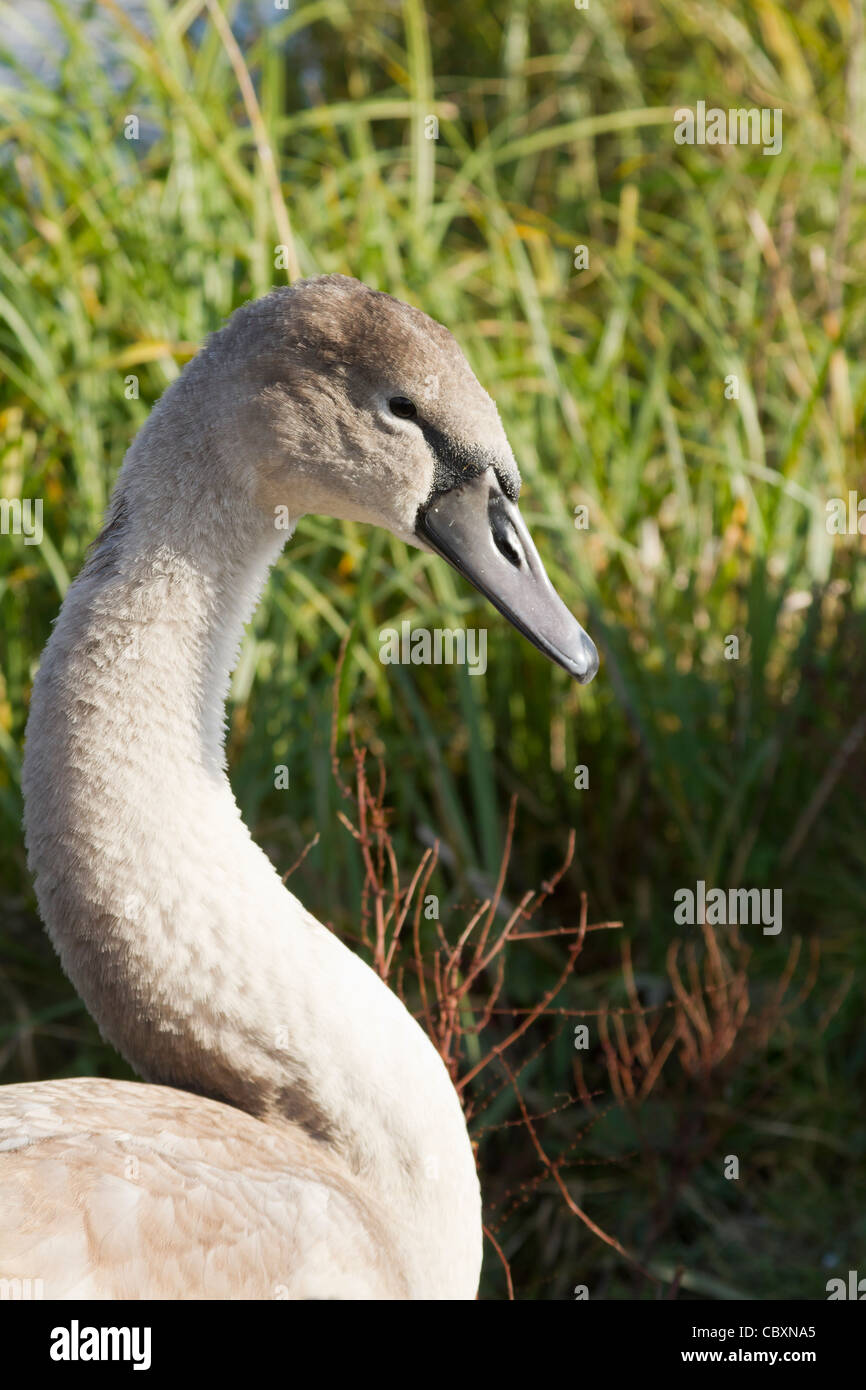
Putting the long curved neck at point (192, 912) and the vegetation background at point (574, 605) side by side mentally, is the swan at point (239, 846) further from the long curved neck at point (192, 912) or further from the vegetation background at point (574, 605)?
the vegetation background at point (574, 605)

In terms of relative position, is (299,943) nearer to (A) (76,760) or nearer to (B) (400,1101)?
(B) (400,1101)

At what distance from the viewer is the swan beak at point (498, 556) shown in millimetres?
1918

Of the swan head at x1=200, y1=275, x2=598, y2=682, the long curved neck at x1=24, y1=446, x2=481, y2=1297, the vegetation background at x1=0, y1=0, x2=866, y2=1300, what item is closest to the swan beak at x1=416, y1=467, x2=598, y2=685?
the swan head at x1=200, y1=275, x2=598, y2=682

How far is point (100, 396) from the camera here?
3.63 m

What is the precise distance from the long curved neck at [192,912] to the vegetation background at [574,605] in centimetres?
90

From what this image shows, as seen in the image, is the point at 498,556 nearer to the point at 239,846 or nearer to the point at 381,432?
the point at 381,432

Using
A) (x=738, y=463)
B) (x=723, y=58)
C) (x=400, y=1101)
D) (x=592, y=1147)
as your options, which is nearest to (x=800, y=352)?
(x=738, y=463)

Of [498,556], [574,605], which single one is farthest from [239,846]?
[574,605]

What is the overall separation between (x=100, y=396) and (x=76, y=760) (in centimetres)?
211

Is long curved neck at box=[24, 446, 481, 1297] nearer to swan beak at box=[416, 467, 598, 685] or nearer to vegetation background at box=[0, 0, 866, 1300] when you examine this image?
swan beak at box=[416, 467, 598, 685]

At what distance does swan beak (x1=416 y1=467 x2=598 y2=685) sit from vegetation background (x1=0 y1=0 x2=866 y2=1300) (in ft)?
3.19

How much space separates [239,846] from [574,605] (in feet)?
6.46

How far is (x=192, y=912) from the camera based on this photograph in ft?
5.74

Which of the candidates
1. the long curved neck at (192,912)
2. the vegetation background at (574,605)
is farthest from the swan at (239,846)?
the vegetation background at (574,605)
